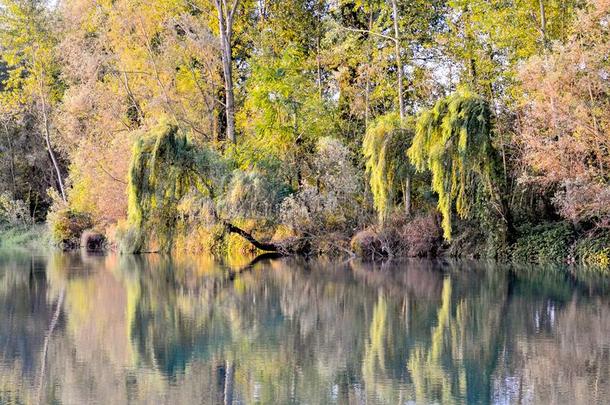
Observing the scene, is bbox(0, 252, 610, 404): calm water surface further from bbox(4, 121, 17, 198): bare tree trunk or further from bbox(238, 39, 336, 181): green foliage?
bbox(4, 121, 17, 198): bare tree trunk

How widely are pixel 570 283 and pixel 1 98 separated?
3339 centimetres

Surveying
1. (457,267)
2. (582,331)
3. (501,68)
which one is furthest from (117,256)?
(582,331)

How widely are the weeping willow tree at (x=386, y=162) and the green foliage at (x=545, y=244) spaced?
4.05 meters

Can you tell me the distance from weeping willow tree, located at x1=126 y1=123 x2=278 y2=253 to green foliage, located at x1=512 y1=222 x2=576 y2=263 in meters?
9.27

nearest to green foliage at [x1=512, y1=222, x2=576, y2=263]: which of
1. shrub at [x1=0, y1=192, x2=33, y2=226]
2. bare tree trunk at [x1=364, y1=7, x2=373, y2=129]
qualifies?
bare tree trunk at [x1=364, y1=7, x2=373, y2=129]

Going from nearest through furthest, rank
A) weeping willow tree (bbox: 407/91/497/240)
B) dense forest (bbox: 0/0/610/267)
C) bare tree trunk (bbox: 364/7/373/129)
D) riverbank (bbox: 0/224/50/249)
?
dense forest (bbox: 0/0/610/267), weeping willow tree (bbox: 407/91/497/240), bare tree trunk (bbox: 364/7/373/129), riverbank (bbox: 0/224/50/249)

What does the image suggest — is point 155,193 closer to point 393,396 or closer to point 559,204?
point 559,204

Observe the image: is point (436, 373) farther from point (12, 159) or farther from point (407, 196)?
point (12, 159)

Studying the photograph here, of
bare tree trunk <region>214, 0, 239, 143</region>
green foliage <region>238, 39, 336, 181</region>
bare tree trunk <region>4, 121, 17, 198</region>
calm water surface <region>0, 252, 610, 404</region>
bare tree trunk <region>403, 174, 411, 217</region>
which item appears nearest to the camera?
calm water surface <region>0, 252, 610, 404</region>

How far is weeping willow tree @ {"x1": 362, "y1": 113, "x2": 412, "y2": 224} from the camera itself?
25.8m

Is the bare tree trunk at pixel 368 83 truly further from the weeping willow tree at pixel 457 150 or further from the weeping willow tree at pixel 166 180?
the weeping willow tree at pixel 166 180

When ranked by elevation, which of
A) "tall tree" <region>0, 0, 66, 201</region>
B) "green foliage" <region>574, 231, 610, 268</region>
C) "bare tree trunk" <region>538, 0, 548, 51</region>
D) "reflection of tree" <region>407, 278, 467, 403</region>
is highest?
"tall tree" <region>0, 0, 66, 201</region>

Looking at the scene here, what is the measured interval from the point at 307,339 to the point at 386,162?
49.7 feet

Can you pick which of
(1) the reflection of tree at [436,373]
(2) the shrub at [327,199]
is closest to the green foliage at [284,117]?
(2) the shrub at [327,199]
